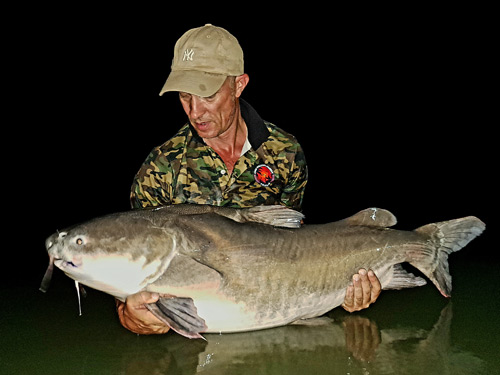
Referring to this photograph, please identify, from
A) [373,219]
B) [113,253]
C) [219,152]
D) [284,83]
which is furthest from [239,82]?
[284,83]

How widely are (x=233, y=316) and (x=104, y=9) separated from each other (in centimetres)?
2607

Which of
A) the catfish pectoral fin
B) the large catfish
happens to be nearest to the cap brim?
the large catfish

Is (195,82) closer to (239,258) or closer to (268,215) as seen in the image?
(268,215)

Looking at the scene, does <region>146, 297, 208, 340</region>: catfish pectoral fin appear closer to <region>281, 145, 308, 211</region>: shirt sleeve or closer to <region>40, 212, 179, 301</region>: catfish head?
<region>40, 212, 179, 301</region>: catfish head

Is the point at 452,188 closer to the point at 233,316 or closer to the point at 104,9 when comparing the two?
the point at 233,316

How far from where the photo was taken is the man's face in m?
3.64

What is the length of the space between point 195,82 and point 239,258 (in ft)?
3.41

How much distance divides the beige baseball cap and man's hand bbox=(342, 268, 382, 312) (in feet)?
4.22

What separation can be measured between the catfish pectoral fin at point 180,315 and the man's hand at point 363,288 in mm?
837

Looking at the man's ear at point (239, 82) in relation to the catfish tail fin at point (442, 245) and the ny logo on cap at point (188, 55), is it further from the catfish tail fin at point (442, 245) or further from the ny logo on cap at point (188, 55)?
the catfish tail fin at point (442, 245)

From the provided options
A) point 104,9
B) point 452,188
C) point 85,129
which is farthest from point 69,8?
point 452,188

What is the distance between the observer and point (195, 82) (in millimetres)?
3549

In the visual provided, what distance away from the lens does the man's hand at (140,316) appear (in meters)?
3.02

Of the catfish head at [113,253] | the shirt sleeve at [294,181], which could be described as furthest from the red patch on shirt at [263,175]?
the catfish head at [113,253]
